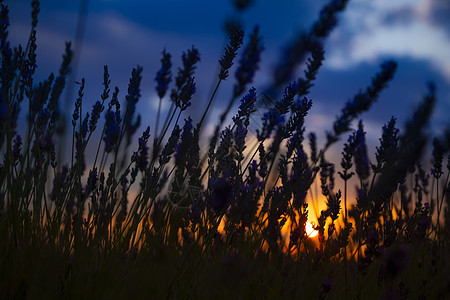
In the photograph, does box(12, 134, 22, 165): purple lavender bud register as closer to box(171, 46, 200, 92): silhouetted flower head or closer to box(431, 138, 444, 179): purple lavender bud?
box(171, 46, 200, 92): silhouetted flower head

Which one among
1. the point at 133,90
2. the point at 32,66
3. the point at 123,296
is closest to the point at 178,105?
the point at 133,90

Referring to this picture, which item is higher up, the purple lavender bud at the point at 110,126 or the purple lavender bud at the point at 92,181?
the purple lavender bud at the point at 110,126

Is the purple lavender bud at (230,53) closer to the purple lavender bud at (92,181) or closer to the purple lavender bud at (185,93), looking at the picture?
the purple lavender bud at (185,93)

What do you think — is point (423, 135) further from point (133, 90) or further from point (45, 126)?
point (45, 126)

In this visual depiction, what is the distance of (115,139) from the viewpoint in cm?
186

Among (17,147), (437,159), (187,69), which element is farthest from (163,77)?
(437,159)

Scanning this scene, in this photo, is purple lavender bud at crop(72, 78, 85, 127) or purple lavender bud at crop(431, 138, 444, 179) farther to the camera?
purple lavender bud at crop(431, 138, 444, 179)

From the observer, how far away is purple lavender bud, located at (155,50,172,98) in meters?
2.09

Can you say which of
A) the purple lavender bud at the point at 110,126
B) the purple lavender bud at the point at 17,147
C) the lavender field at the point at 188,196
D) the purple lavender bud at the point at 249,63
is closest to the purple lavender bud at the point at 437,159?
the lavender field at the point at 188,196

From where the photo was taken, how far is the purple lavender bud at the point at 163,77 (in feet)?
6.87

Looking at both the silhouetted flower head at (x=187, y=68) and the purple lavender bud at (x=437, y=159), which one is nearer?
the silhouetted flower head at (x=187, y=68)

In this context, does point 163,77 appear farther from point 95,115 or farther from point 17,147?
point 17,147

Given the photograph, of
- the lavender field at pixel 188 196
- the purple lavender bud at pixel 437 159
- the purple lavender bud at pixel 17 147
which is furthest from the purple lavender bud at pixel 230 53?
the purple lavender bud at pixel 437 159

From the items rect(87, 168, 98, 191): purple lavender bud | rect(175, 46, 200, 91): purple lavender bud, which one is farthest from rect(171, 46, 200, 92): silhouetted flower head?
rect(87, 168, 98, 191): purple lavender bud
